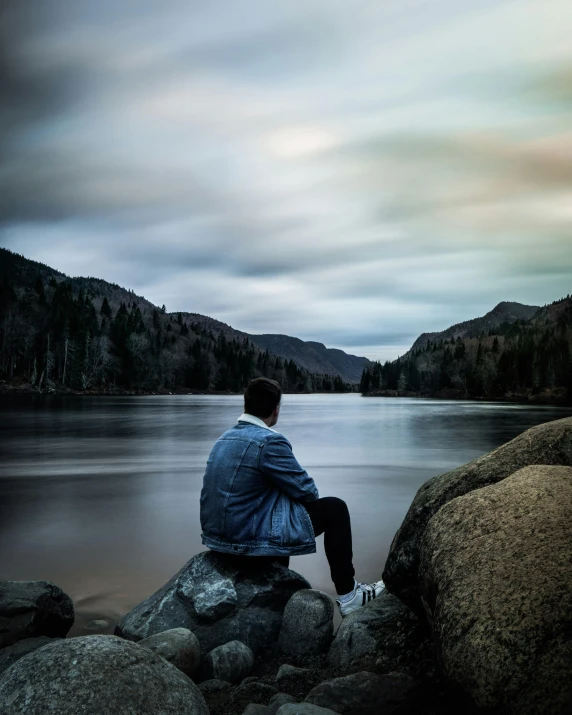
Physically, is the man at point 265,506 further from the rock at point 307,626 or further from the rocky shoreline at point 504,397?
the rocky shoreline at point 504,397

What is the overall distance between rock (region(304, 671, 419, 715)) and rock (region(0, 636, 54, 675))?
99.8 inches

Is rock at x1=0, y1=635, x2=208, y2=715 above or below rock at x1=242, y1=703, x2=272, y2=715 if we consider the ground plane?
above

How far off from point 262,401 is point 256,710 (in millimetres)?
2653

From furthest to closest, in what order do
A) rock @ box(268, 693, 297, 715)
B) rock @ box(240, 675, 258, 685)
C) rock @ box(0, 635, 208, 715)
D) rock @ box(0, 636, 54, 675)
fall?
rock @ box(0, 636, 54, 675), rock @ box(240, 675, 258, 685), rock @ box(268, 693, 297, 715), rock @ box(0, 635, 208, 715)

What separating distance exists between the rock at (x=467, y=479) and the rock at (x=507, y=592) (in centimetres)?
89

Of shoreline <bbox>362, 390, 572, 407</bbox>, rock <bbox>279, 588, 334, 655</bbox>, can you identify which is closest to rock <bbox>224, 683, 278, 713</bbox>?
rock <bbox>279, 588, 334, 655</bbox>

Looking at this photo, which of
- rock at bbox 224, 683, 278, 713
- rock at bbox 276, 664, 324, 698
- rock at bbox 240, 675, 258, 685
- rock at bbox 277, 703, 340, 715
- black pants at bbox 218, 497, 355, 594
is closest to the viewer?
rock at bbox 277, 703, 340, 715

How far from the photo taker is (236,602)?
543 centimetres

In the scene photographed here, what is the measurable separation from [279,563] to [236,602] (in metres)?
0.59

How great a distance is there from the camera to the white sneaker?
5.54m

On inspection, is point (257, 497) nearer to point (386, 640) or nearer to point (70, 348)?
point (386, 640)

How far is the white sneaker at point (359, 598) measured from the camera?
18.2ft

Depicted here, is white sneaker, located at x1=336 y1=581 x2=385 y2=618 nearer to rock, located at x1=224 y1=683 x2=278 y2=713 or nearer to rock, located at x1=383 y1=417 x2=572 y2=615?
rock, located at x1=383 y1=417 x2=572 y2=615

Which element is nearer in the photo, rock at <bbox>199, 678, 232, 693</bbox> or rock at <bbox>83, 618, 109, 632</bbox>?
rock at <bbox>199, 678, 232, 693</bbox>
